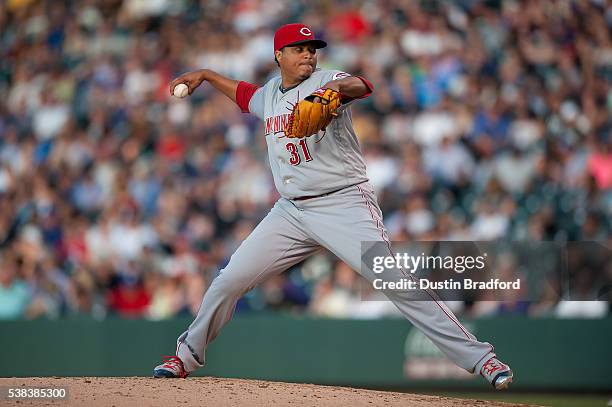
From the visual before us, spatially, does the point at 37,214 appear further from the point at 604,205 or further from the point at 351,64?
the point at 604,205

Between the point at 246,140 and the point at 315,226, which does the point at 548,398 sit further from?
the point at 315,226

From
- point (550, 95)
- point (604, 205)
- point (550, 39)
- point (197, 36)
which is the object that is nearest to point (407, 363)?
point (604, 205)

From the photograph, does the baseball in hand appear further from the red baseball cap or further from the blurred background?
the blurred background

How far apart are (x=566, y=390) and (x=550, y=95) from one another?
2.99 metres

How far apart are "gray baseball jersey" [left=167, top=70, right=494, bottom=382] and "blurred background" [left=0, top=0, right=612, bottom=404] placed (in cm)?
350

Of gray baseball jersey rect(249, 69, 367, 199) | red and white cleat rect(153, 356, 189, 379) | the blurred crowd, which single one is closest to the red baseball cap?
gray baseball jersey rect(249, 69, 367, 199)

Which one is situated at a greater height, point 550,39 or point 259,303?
point 550,39

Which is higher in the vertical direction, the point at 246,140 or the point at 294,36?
the point at 294,36

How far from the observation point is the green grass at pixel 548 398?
805 centimetres

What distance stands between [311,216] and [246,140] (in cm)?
518

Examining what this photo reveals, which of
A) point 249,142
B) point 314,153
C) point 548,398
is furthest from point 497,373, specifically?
point 249,142

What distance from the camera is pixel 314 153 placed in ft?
17.1

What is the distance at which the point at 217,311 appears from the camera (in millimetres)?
5418

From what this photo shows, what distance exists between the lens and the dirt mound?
488 centimetres
